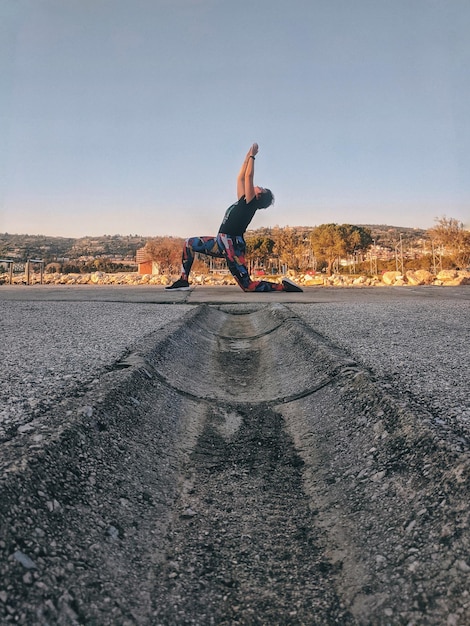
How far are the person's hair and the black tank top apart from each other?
0.10 meters

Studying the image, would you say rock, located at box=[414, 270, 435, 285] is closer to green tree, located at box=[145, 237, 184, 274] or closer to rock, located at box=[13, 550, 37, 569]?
rock, located at box=[13, 550, 37, 569]

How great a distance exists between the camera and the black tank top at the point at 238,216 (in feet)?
33.0

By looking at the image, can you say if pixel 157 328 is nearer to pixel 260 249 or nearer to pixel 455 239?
pixel 455 239

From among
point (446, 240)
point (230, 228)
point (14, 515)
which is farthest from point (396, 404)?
point (446, 240)

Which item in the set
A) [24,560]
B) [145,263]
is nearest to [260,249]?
[145,263]

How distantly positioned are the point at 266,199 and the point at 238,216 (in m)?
0.66

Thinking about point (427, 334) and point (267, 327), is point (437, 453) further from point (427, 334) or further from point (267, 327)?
point (267, 327)

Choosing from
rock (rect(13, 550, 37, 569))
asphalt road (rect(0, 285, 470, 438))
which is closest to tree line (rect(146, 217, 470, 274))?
asphalt road (rect(0, 285, 470, 438))

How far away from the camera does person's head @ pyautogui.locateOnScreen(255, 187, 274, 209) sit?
32.2ft

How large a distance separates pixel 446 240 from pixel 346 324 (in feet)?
89.2

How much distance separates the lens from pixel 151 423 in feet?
7.38

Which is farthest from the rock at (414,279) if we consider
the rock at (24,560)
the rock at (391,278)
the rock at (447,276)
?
the rock at (24,560)

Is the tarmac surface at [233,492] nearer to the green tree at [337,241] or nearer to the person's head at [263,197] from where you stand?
the person's head at [263,197]

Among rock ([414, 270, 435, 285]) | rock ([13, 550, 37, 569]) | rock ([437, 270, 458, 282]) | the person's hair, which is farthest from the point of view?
rock ([414, 270, 435, 285])
